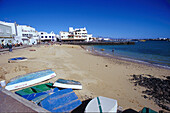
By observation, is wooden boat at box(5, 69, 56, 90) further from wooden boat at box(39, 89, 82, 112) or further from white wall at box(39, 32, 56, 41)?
white wall at box(39, 32, 56, 41)

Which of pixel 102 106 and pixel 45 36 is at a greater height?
pixel 45 36

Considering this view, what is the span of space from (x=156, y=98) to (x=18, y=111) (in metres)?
6.57

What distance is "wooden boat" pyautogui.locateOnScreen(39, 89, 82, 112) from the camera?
11.5 feet

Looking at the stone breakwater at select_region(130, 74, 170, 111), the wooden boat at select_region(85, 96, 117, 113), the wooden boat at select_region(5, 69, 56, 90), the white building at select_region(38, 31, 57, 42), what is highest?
the white building at select_region(38, 31, 57, 42)

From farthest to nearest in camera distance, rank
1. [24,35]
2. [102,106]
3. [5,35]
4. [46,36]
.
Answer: [46,36]
[24,35]
[5,35]
[102,106]

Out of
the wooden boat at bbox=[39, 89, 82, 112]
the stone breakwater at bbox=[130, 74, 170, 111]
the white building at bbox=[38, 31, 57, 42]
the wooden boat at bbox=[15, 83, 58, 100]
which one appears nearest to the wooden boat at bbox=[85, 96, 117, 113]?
the wooden boat at bbox=[39, 89, 82, 112]

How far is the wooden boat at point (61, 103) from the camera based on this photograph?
3.50m

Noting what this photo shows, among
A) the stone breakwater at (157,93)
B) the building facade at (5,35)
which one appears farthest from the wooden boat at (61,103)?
the building facade at (5,35)

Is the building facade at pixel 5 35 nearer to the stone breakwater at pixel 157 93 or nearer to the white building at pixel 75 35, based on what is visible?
the stone breakwater at pixel 157 93

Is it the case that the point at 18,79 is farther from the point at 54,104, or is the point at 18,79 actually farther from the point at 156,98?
the point at 156,98

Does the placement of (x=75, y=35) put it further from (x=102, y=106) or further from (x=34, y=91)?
(x=102, y=106)

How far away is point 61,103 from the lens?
3.78 m

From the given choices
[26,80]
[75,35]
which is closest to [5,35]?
[26,80]

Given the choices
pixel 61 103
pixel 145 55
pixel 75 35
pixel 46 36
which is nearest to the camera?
pixel 61 103
